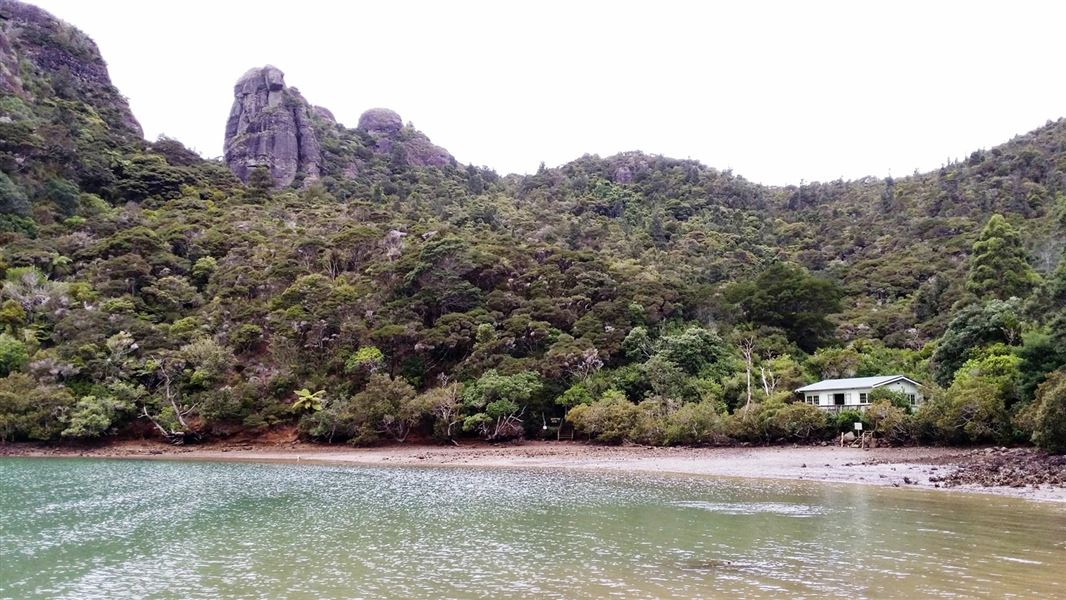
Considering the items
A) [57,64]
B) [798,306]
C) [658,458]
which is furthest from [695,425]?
[57,64]

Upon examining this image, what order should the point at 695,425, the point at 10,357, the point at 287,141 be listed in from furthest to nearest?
the point at 287,141, the point at 10,357, the point at 695,425

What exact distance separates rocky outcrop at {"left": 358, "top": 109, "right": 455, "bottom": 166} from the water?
11652cm

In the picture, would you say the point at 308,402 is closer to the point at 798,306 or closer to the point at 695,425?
the point at 695,425

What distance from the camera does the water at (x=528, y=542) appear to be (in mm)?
12125

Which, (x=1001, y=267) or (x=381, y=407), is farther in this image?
(x=1001, y=267)

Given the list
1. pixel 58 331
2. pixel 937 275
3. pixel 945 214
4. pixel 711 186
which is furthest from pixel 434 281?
pixel 711 186

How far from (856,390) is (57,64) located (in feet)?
397

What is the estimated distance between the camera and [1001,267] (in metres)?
51.6

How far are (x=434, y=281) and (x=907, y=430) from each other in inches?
1481

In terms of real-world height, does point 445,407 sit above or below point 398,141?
below

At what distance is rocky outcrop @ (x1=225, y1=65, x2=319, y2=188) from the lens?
113500 mm

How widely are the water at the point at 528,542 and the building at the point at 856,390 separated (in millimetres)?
16066

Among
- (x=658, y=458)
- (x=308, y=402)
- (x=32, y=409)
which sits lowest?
(x=658, y=458)

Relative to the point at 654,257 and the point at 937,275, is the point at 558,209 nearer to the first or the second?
the point at 654,257
